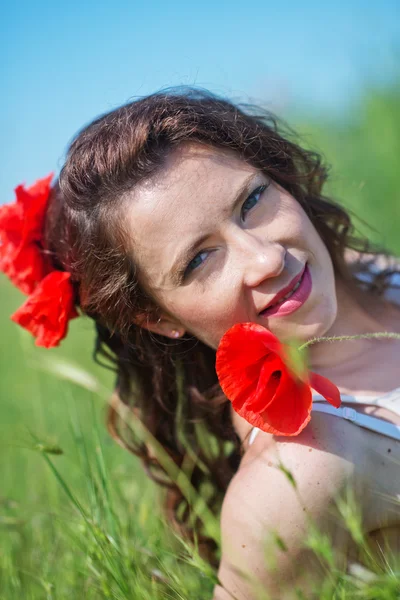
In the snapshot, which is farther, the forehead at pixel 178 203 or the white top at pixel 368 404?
the forehead at pixel 178 203

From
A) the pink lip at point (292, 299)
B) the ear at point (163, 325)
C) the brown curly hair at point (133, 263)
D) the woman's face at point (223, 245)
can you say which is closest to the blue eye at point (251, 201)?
the woman's face at point (223, 245)

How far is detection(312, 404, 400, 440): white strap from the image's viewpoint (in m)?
1.78

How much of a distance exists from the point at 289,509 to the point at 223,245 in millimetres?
720

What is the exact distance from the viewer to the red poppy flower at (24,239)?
92.7 inches

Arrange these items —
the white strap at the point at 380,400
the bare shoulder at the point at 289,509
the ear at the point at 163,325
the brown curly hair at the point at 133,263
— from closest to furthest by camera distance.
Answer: the bare shoulder at the point at 289,509
the white strap at the point at 380,400
the brown curly hair at the point at 133,263
the ear at the point at 163,325

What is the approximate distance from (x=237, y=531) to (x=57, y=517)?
527 mm

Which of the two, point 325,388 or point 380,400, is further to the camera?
point 380,400

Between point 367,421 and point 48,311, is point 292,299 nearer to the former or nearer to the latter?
point 367,421

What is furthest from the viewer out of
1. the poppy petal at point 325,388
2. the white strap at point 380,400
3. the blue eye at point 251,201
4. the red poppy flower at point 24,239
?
the red poppy flower at point 24,239

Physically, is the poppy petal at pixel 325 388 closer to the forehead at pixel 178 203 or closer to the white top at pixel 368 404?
the white top at pixel 368 404

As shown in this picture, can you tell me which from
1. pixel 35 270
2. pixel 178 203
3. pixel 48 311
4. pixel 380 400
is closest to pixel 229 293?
pixel 178 203

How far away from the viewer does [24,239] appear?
7.75 ft

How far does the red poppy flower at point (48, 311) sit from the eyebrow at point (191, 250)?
45 centimetres

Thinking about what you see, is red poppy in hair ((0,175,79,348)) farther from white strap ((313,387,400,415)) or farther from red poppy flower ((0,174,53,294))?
white strap ((313,387,400,415))
